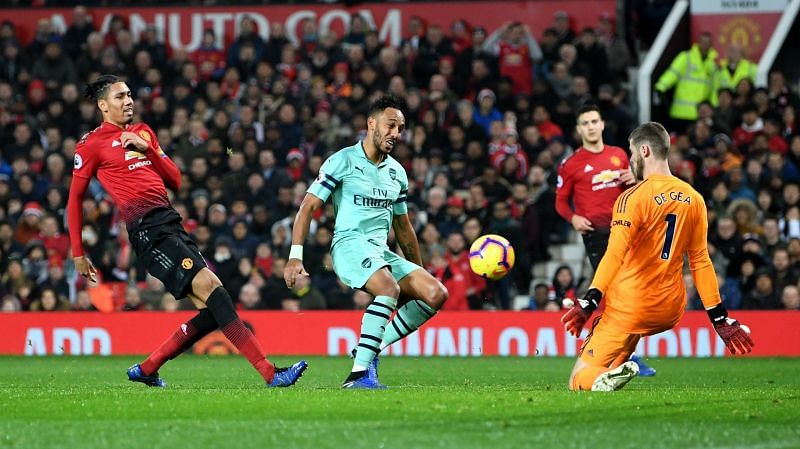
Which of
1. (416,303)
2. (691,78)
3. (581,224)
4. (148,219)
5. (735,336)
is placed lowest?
(735,336)

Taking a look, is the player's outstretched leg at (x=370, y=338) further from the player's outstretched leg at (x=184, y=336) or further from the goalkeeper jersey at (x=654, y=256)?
the goalkeeper jersey at (x=654, y=256)

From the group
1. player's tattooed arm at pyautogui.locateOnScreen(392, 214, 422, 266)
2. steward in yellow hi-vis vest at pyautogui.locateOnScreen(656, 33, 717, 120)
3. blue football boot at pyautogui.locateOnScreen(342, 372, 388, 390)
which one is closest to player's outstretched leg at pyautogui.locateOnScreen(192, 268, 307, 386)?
blue football boot at pyautogui.locateOnScreen(342, 372, 388, 390)

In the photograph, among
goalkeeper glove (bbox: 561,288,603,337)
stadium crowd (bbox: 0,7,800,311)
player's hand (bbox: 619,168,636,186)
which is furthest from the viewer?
stadium crowd (bbox: 0,7,800,311)

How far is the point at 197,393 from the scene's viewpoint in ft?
30.0

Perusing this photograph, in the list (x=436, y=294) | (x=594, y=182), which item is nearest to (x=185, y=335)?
(x=436, y=294)

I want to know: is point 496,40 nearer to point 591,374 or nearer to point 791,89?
point 791,89

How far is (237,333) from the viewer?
32.5 ft

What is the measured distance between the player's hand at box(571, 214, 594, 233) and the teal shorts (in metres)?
2.69

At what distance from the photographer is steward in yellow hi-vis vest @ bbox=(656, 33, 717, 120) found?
68.7ft

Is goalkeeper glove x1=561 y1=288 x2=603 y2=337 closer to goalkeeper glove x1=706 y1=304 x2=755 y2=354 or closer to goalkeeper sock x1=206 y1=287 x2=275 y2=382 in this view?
goalkeeper glove x1=706 y1=304 x2=755 y2=354

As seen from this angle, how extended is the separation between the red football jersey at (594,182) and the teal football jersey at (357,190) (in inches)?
115

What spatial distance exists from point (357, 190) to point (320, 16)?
1347cm

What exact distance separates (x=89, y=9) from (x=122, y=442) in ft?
58.6

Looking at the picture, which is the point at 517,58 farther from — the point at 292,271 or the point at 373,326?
the point at 292,271
